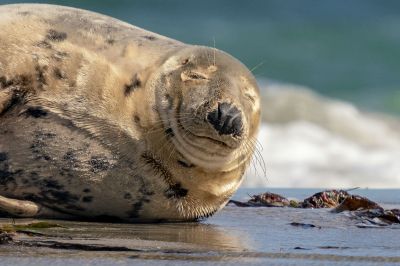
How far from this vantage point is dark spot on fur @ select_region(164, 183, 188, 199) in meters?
6.23

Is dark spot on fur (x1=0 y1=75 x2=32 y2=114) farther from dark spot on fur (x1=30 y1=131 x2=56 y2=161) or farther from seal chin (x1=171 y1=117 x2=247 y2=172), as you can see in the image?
seal chin (x1=171 y1=117 x2=247 y2=172)

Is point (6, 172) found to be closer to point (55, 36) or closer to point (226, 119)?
point (55, 36)

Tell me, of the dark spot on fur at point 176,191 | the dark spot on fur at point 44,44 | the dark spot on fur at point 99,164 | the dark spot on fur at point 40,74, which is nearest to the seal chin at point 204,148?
the dark spot on fur at point 176,191

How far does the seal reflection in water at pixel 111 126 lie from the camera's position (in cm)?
601

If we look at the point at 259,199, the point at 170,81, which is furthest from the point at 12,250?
the point at 259,199

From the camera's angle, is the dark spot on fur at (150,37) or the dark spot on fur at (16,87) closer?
the dark spot on fur at (16,87)

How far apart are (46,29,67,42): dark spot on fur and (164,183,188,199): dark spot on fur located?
1.13m

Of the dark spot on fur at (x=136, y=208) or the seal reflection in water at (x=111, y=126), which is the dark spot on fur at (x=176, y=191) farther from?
the dark spot on fur at (x=136, y=208)

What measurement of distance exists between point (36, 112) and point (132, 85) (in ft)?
1.95

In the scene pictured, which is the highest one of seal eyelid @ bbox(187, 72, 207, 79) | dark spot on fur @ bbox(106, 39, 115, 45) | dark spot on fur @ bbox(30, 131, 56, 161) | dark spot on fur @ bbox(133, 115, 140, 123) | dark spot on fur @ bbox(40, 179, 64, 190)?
dark spot on fur @ bbox(106, 39, 115, 45)

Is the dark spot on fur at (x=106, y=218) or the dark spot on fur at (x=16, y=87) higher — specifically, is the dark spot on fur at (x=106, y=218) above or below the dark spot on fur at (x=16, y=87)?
below

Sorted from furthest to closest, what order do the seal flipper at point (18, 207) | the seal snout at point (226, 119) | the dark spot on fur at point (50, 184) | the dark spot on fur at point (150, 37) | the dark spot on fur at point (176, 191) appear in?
the dark spot on fur at point (150, 37), the dark spot on fur at point (176, 191), the dark spot on fur at point (50, 184), the seal snout at point (226, 119), the seal flipper at point (18, 207)

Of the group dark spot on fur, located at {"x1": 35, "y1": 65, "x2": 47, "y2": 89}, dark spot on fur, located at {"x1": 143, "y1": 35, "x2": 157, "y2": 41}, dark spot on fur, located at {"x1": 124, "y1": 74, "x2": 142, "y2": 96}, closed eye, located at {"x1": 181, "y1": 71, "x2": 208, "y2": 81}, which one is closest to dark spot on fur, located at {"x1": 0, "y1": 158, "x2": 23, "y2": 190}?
dark spot on fur, located at {"x1": 35, "y1": 65, "x2": 47, "y2": 89}

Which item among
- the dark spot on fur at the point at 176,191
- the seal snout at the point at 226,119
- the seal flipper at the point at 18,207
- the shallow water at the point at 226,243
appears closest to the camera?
the shallow water at the point at 226,243
